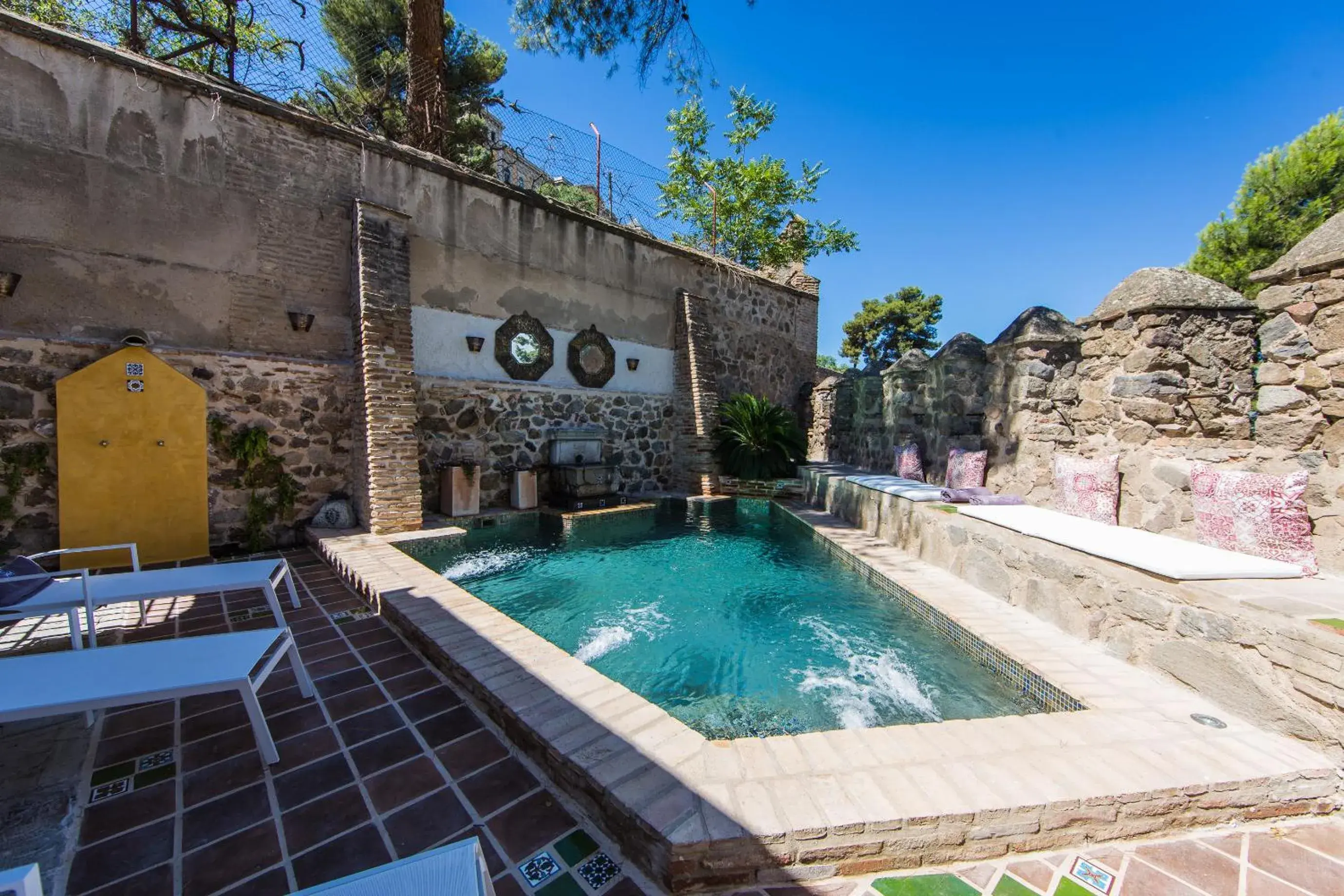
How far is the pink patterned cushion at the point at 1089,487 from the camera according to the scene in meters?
3.93

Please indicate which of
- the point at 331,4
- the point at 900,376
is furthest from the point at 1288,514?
the point at 331,4

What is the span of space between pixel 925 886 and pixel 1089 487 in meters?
3.70

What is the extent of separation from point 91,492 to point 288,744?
405 centimetres

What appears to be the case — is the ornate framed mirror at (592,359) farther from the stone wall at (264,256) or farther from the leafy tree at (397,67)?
the leafy tree at (397,67)

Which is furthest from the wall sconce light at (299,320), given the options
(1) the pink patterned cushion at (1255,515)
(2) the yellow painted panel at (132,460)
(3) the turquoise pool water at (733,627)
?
(1) the pink patterned cushion at (1255,515)

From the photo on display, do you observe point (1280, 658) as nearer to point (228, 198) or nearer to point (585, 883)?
point (585, 883)

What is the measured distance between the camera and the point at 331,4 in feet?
37.6

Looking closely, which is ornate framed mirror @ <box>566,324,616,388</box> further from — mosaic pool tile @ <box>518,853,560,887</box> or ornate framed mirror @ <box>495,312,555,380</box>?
mosaic pool tile @ <box>518,853,560,887</box>

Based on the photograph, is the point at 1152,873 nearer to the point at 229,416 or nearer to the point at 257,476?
the point at 257,476

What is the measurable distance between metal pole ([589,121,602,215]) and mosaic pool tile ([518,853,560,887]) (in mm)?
9605

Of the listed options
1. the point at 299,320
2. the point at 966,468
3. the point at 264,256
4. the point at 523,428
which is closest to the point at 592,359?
the point at 523,428

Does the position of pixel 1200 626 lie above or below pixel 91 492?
below

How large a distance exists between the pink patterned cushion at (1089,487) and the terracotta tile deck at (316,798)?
4261 millimetres

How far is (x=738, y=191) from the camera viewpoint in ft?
53.3
